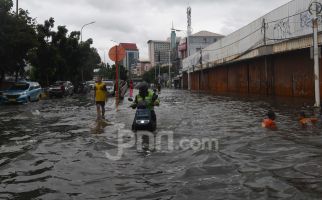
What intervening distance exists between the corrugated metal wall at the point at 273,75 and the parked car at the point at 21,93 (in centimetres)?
1698

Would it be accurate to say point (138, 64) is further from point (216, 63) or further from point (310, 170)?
point (310, 170)

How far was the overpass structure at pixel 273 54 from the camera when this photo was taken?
25.0 metres

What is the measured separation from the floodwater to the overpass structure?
9904 mm

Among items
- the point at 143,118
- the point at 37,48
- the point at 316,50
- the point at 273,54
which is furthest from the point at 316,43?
the point at 37,48

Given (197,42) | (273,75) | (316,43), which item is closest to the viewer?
(316,43)

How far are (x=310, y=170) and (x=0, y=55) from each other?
27.6m

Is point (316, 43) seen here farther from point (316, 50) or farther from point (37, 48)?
point (37, 48)

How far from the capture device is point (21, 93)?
1172 inches

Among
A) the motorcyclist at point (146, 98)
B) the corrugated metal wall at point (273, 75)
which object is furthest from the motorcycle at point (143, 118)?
the corrugated metal wall at point (273, 75)

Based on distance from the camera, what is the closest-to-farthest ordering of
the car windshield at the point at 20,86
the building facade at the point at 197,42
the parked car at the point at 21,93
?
the parked car at the point at 21,93 < the car windshield at the point at 20,86 < the building facade at the point at 197,42

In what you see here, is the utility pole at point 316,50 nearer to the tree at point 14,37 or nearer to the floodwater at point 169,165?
the floodwater at point 169,165

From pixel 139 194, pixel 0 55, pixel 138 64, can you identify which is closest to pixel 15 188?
pixel 139 194

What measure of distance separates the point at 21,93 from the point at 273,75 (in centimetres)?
1748

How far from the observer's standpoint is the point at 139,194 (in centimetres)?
625
